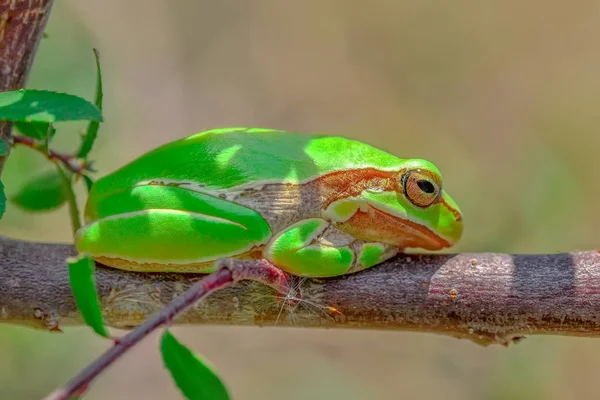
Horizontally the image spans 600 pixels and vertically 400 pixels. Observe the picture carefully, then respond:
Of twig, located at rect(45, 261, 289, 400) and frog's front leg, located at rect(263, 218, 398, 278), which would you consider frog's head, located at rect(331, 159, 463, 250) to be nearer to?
frog's front leg, located at rect(263, 218, 398, 278)

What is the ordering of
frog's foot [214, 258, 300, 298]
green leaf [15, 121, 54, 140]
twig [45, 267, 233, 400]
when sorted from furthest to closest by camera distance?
green leaf [15, 121, 54, 140], frog's foot [214, 258, 300, 298], twig [45, 267, 233, 400]

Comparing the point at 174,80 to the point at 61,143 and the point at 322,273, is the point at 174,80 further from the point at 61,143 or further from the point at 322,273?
the point at 322,273

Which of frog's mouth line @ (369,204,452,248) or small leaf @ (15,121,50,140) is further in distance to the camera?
frog's mouth line @ (369,204,452,248)

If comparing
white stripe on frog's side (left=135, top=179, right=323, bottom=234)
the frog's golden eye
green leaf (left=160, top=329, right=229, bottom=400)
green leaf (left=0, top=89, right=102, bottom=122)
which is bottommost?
green leaf (left=160, top=329, right=229, bottom=400)

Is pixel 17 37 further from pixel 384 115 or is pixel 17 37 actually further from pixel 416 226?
pixel 384 115

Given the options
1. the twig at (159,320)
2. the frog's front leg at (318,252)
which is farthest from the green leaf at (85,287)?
the frog's front leg at (318,252)

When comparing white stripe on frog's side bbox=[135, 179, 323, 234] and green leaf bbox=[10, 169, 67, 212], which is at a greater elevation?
white stripe on frog's side bbox=[135, 179, 323, 234]

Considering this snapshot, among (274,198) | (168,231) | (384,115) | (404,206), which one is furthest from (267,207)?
(384,115)

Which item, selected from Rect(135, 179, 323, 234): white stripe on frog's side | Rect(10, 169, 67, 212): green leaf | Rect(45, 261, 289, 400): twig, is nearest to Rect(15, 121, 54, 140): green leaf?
Rect(10, 169, 67, 212): green leaf
